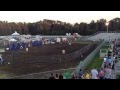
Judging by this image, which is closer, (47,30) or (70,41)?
(47,30)
